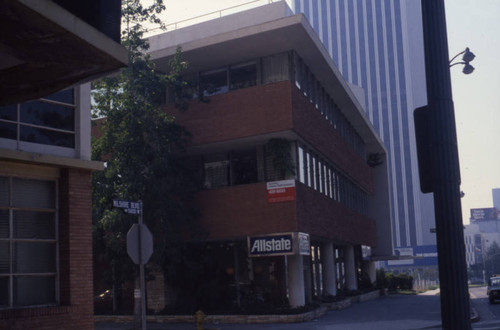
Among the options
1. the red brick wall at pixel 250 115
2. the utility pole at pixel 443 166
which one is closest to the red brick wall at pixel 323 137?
the red brick wall at pixel 250 115

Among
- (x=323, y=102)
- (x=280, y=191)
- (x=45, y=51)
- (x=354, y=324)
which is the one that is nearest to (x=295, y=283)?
(x=280, y=191)

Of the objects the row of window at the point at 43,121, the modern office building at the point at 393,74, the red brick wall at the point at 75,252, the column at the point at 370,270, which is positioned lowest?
the column at the point at 370,270

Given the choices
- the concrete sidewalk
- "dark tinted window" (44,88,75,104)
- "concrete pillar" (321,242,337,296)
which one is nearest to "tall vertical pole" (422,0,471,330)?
"dark tinted window" (44,88,75,104)

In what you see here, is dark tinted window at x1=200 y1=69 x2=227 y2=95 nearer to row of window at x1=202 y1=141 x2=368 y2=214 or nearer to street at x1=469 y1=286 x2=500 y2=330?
row of window at x1=202 y1=141 x2=368 y2=214

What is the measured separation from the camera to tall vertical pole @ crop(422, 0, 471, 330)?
4.41 metres

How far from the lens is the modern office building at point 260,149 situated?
82.3 ft

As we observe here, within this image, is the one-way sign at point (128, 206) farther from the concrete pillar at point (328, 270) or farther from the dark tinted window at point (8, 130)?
the concrete pillar at point (328, 270)

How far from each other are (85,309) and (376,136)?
1442 inches

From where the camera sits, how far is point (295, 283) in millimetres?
25703

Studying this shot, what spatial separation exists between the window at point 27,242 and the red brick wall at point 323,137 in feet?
43.6

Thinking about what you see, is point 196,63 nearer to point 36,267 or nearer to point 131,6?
point 131,6

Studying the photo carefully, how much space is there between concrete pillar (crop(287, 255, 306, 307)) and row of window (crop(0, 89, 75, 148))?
13774 millimetres

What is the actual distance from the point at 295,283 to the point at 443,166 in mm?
21673

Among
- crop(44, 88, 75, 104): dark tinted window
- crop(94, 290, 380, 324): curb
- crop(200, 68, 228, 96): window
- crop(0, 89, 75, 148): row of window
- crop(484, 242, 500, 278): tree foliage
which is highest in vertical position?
crop(200, 68, 228, 96): window
